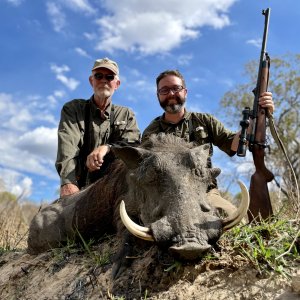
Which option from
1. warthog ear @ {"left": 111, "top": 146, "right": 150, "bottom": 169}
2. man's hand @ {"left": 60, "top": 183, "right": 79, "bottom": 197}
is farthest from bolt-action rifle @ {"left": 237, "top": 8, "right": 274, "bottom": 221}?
man's hand @ {"left": 60, "top": 183, "right": 79, "bottom": 197}

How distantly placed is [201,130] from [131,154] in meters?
1.80

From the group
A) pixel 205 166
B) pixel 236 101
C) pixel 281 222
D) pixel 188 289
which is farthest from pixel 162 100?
pixel 236 101

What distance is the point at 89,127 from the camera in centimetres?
643

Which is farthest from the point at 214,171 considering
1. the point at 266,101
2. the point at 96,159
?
the point at 266,101

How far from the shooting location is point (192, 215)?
10.5 ft

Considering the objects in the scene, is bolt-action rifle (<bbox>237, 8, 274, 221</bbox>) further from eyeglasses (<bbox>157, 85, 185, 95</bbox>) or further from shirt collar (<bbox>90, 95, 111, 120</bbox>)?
shirt collar (<bbox>90, 95, 111, 120</bbox>)

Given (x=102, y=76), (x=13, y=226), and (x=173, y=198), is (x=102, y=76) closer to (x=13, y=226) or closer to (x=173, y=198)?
(x=173, y=198)

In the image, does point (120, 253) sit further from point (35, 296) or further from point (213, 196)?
point (213, 196)

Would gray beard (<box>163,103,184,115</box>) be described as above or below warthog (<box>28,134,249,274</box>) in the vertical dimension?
above

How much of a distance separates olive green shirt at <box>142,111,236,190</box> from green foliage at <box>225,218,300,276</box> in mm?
2091

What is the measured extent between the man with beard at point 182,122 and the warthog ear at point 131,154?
161 centimetres

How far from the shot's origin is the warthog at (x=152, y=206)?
10.2 ft

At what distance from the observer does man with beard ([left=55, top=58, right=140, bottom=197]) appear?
235 inches

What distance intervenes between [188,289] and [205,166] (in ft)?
3.45
